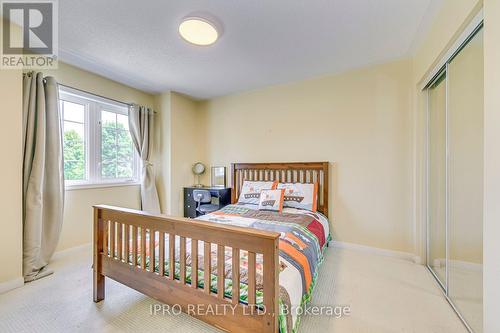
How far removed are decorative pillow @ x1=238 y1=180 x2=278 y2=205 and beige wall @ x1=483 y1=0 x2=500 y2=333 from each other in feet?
7.23

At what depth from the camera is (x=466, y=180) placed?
1597mm

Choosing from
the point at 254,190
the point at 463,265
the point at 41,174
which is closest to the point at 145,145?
the point at 41,174

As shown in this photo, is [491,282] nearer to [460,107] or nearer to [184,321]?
[460,107]

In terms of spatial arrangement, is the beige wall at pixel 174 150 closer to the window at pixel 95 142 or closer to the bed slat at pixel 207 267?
the window at pixel 95 142

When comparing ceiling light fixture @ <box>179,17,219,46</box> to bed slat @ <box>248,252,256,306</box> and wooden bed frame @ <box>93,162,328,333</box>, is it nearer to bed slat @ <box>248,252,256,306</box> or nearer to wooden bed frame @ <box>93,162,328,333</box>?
wooden bed frame @ <box>93,162,328,333</box>

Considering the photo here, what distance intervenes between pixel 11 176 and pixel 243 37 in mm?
2580

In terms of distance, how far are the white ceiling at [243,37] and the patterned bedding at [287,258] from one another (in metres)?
1.90

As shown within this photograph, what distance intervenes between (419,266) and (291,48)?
2831 millimetres

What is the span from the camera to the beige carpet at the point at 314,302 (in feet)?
4.93

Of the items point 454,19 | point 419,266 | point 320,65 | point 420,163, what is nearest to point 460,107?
point 454,19

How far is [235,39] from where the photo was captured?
2162 mm

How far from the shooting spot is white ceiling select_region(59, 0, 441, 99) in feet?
5.67

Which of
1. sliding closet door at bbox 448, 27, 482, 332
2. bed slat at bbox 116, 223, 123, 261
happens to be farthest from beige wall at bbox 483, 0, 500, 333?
bed slat at bbox 116, 223, 123, 261

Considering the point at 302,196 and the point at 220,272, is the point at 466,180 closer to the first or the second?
the point at 302,196
